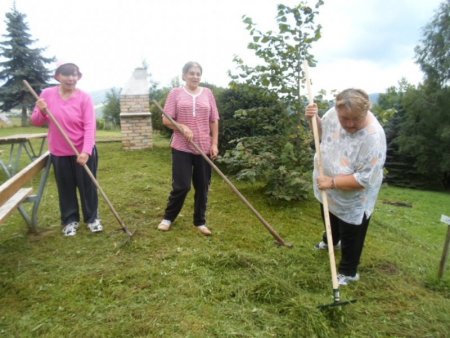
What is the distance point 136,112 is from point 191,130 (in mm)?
5200

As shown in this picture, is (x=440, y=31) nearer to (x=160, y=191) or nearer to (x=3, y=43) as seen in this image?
(x=160, y=191)

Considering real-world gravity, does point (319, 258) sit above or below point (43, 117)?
below

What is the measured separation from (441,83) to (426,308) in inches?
1009

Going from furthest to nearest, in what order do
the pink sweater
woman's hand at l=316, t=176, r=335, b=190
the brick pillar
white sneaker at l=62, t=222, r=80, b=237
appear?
the brick pillar → white sneaker at l=62, t=222, r=80, b=237 → the pink sweater → woman's hand at l=316, t=176, r=335, b=190

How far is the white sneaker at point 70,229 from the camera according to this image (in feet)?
13.1

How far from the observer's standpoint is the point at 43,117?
374 centimetres

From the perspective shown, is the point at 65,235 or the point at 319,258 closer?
the point at 319,258

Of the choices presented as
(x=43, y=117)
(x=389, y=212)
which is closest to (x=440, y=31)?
(x=389, y=212)

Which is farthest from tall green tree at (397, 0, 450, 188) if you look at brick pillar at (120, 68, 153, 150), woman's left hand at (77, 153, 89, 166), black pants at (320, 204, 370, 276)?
woman's left hand at (77, 153, 89, 166)

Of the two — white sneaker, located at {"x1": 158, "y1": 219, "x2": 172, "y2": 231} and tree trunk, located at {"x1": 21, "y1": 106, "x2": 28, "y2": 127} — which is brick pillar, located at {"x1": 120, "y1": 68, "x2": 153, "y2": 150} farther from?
tree trunk, located at {"x1": 21, "y1": 106, "x2": 28, "y2": 127}

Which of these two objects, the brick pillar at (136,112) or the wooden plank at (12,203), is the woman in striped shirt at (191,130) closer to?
the wooden plank at (12,203)

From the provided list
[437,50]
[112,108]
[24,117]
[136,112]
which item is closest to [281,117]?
[136,112]

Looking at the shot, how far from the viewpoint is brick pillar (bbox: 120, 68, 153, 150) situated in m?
8.52

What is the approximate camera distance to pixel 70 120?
3729mm
